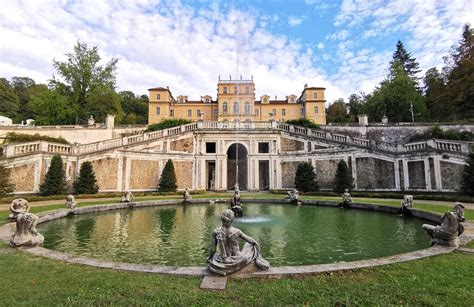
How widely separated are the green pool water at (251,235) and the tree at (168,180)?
1144cm

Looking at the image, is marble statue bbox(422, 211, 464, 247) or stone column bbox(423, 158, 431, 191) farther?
stone column bbox(423, 158, 431, 191)

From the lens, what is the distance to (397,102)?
141 feet

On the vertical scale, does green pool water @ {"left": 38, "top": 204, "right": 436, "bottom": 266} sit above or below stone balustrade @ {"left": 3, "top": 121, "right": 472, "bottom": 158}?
below

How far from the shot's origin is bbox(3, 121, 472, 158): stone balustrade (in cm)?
1830

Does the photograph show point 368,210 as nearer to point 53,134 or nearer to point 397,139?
point 397,139

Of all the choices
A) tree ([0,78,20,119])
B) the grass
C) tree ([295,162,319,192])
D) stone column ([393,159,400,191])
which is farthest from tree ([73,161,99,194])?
tree ([0,78,20,119])

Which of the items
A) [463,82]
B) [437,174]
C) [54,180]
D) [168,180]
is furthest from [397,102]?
[54,180]

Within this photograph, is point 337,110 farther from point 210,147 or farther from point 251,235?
point 251,235

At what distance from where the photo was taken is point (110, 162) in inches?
888

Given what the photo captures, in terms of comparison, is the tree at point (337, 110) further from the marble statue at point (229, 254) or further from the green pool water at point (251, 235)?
the marble statue at point (229, 254)

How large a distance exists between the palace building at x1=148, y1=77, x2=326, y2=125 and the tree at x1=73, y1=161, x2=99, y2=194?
3325 cm

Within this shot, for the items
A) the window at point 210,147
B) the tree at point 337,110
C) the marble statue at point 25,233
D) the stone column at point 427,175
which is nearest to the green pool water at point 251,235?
the marble statue at point 25,233

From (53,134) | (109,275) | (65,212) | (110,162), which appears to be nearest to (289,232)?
(109,275)

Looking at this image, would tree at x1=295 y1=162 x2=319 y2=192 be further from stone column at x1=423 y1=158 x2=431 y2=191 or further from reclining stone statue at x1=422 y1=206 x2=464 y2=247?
reclining stone statue at x1=422 y1=206 x2=464 y2=247
